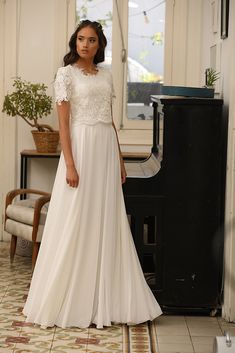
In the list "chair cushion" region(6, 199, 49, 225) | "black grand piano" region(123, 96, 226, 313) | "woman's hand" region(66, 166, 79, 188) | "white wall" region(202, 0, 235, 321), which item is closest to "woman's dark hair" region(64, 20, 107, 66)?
"black grand piano" region(123, 96, 226, 313)

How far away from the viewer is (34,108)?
7.28 m

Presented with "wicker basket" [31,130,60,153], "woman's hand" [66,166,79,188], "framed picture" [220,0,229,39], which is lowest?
"woman's hand" [66,166,79,188]

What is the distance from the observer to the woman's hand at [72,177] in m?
4.82

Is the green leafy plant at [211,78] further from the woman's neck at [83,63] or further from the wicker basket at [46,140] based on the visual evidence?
the wicker basket at [46,140]

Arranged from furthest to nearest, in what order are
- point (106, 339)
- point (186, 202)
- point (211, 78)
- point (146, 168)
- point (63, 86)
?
point (146, 168) < point (211, 78) < point (186, 202) < point (63, 86) < point (106, 339)

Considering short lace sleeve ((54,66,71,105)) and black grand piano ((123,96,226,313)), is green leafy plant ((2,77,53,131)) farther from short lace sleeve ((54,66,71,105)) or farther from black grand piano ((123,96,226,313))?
short lace sleeve ((54,66,71,105))

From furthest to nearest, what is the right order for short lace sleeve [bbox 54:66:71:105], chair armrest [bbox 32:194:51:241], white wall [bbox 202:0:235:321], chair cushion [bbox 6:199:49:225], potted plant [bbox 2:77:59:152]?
potted plant [bbox 2:77:59:152] < chair cushion [bbox 6:199:49:225] < chair armrest [bbox 32:194:51:241] < white wall [bbox 202:0:235:321] < short lace sleeve [bbox 54:66:71:105]

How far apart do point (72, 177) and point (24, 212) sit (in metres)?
1.89

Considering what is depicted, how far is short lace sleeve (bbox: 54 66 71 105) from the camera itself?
480 centimetres

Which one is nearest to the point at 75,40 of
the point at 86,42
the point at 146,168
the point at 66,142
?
the point at 86,42

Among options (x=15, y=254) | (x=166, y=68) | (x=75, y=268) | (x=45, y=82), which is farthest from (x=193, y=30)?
(x=75, y=268)

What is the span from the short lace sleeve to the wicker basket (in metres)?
2.47

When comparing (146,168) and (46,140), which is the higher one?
(46,140)

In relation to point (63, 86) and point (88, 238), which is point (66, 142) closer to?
point (63, 86)
